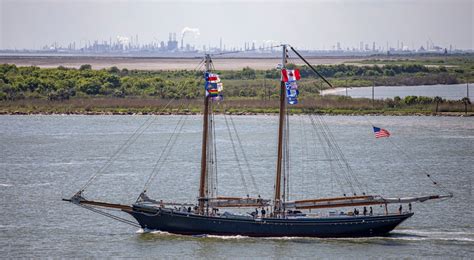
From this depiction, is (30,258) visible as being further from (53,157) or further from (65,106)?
(65,106)

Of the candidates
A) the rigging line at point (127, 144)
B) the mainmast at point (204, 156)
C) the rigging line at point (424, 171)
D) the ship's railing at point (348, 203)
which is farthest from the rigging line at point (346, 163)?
the rigging line at point (127, 144)

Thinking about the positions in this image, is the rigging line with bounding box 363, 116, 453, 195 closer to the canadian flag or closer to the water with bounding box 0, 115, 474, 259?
the water with bounding box 0, 115, 474, 259

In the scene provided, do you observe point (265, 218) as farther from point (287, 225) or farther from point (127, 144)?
point (127, 144)

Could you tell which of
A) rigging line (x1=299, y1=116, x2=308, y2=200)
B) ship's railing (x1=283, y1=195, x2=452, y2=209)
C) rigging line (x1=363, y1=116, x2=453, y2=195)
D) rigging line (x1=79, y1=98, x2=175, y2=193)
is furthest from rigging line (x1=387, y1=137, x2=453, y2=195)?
rigging line (x1=79, y1=98, x2=175, y2=193)

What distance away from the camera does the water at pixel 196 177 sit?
4828cm

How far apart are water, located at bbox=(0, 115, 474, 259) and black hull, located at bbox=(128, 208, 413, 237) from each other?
0.47 metres

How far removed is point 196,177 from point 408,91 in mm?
98373

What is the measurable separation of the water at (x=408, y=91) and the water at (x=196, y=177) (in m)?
33.7

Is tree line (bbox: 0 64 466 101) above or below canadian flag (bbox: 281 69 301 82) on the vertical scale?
below

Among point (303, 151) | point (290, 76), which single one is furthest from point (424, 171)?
point (290, 76)

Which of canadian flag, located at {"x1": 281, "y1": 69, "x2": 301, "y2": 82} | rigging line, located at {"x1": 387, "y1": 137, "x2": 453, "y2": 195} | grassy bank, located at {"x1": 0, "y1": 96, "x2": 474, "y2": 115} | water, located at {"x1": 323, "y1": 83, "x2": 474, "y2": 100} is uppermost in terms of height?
canadian flag, located at {"x1": 281, "y1": 69, "x2": 301, "y2": 82}

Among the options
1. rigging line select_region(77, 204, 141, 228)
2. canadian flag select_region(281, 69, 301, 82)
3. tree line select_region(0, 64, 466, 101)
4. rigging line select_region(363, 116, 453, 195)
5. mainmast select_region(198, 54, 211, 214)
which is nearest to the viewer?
mainmast select_region(198, 54, 211, 214)

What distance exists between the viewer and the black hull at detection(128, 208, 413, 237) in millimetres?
49562

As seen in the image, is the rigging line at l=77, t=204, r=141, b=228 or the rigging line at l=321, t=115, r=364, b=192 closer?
the rigging line at l=77, t=204, r=141, b=228
